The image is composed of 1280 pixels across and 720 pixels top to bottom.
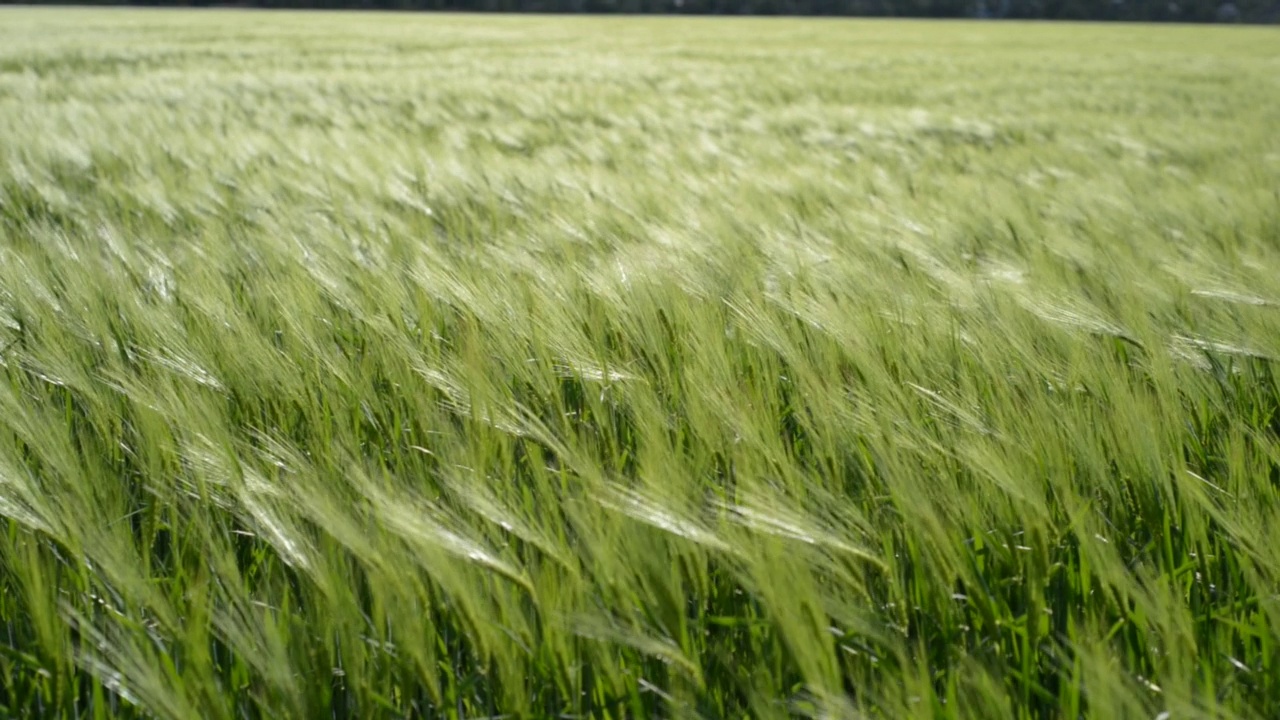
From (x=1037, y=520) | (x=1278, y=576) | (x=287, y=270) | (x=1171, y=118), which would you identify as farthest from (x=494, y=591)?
(x=1171, y=118)

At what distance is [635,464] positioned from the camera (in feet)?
3.47

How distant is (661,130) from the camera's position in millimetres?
4445

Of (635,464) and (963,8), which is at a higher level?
(963,8)

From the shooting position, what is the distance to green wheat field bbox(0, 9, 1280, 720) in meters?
0.71

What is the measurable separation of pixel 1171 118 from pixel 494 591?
6.52 meters

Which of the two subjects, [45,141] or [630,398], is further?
[45,141]

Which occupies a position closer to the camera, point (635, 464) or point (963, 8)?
point (635, 464)

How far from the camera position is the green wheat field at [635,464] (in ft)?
2.32

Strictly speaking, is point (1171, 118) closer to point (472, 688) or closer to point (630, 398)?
point (630, 398)

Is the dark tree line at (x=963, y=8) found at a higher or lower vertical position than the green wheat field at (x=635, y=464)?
higher

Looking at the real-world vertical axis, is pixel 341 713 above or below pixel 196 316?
below

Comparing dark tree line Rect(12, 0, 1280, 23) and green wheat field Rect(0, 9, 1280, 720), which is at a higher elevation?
dark tree line Rect(12, 0, 1280, 23)

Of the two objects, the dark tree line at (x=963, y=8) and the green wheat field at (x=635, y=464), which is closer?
the green wheat field at (x=635, y=464)

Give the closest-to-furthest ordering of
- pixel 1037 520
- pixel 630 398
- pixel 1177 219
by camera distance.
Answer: pixel 1037 520 → pixel 630 398 → pixel 1177 219
